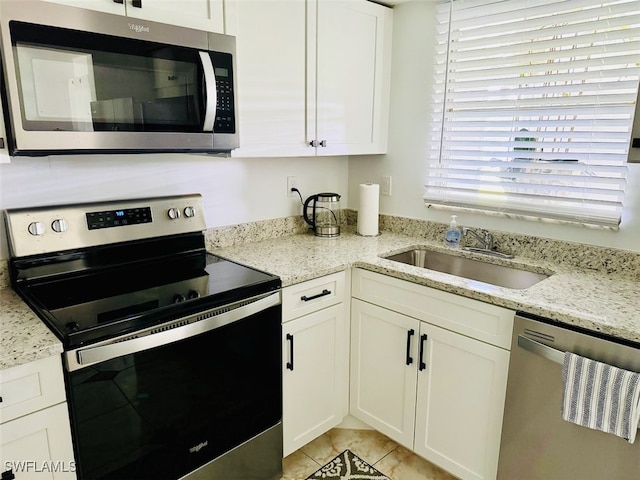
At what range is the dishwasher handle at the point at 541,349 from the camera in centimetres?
142

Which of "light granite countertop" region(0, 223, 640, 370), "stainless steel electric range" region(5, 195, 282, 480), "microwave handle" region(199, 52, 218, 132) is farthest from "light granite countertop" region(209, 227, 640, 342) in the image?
"microwave handle" region(199, 52, 218, 132)

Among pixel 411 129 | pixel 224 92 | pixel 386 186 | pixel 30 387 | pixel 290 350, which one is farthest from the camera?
pixel 386 186

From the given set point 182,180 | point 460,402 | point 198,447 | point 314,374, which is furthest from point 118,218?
point 460,402

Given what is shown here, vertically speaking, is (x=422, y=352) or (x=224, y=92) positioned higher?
(x=224, y=92)

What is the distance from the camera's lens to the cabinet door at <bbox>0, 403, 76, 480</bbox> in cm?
113

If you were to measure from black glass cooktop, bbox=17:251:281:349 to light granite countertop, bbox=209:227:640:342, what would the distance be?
173 millimetres

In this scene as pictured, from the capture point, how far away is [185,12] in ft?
5.16

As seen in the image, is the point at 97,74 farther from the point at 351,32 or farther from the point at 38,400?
the point at 351,32

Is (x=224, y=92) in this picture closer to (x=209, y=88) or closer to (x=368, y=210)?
(x=209, y=88)

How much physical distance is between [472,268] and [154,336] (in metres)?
1.48

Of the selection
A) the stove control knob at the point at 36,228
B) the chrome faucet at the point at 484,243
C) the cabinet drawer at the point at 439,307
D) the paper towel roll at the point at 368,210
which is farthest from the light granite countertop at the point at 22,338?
the chrome faucet at the point at 484,243

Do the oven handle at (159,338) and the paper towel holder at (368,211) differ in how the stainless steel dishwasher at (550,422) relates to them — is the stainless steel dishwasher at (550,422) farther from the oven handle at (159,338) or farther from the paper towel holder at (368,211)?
the paper towel holder at (368,211)

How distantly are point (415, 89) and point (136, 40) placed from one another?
145cm

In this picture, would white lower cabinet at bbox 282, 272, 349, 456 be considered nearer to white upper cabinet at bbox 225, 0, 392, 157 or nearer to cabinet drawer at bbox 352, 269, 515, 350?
cabinet drawer at bbox 352, 269, 515, 350
